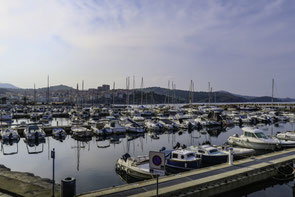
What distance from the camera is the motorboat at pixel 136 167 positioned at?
60.6 ft

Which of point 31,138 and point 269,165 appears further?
point 31,138

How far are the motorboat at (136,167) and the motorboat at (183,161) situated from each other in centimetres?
214

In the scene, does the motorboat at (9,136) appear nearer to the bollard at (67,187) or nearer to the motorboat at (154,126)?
the motorboat at (154,126)

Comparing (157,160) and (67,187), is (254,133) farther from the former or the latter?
(67,187)

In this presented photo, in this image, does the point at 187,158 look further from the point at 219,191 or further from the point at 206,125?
the point at 206,125

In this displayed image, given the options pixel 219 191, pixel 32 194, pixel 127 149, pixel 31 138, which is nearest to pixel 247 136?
pixel 127 149

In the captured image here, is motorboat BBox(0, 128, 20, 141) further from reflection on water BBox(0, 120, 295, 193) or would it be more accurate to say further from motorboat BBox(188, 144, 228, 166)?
motorboat BBox(188, 144, 228, 166)

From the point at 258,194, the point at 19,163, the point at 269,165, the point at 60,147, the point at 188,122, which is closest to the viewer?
the point at 258,194

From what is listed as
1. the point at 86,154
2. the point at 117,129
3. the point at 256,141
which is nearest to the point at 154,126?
the point at 117,129

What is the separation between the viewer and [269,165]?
673 inches

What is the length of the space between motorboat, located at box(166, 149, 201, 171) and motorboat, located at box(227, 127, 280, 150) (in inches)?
558

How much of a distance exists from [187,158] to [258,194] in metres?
5.95

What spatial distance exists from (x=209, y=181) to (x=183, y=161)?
20.0 feet

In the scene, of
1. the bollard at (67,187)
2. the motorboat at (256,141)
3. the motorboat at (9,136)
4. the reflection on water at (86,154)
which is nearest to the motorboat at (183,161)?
the reflection on water at (86,154)
